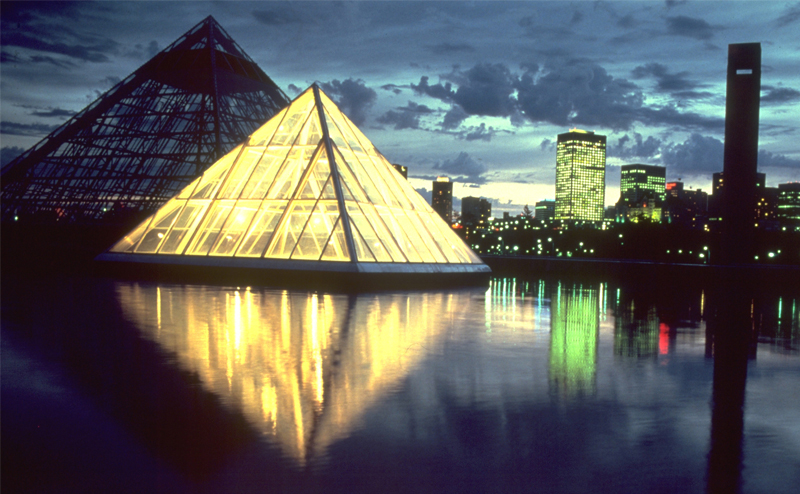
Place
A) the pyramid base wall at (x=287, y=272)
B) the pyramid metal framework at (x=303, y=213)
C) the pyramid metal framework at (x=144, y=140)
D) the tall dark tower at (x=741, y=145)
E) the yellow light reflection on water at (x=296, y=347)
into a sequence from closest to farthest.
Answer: the yellow light reflection on water at (x=296, y=347), the pyramid base wall at (x=287, y=272), the pyramid metal framework at (x=303, y=213), the pyramid metal framework at (x=144, y=140), the tall dark tower at (x=741, y=145)

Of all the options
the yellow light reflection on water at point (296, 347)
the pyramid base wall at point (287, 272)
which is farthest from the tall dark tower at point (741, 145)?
the yellow light reflection on water at point (296, 347)

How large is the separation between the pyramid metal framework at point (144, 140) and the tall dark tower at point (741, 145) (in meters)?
50.3

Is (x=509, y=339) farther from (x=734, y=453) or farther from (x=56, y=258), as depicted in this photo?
(x=56, y=258)

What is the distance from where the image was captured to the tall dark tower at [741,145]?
64.9 m

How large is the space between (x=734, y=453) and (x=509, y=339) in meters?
5.87

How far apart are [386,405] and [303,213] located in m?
17.3

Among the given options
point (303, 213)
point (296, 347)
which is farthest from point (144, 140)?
point (296, 347)

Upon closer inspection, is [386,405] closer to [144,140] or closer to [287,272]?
[287,272]

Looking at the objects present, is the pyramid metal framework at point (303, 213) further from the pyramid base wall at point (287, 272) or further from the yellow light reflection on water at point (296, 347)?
the yellow light reflection on water at point (296, 347)

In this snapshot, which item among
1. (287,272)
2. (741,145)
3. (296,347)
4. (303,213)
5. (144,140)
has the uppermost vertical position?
(741,145)

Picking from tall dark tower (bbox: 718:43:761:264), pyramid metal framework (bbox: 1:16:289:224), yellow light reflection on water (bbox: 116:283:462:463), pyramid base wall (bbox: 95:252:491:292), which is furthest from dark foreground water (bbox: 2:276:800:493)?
tall dark tower (bbox: 718:43:761:264)

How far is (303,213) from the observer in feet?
75.7

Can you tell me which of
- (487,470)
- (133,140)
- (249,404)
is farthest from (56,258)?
(487,470)

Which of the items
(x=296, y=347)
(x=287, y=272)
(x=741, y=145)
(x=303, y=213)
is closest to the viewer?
(x=296, y=347)
